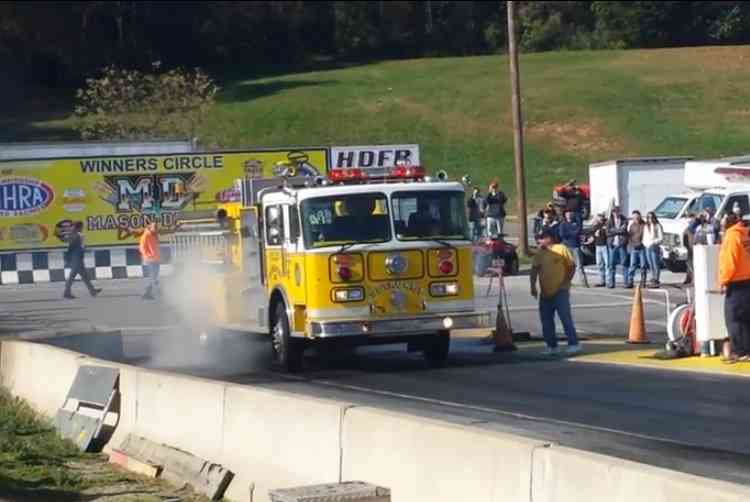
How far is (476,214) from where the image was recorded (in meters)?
38.2

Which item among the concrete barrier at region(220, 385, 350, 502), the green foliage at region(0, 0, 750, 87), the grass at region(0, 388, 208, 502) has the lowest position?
the grass at region(0, 388, 208, 502)

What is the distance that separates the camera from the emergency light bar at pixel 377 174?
1955 centimetres

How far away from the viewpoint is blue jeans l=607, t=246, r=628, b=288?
104 feet

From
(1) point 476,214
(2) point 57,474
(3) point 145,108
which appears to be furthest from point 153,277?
(3) point 145,108

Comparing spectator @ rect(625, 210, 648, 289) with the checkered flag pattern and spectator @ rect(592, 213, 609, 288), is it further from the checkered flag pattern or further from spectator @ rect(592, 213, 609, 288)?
the checkered flag pattern

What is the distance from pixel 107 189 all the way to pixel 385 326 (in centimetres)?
1957

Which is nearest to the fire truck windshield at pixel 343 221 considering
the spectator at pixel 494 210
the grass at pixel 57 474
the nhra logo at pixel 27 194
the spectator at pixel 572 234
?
the grass at pixel 57 474

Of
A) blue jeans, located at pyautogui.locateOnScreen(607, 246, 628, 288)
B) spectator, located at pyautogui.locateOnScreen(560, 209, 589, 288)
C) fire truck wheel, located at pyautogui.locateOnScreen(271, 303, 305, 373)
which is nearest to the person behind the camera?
fire truck wheel, located at pyautogui.locateOnScreen(271, 303, 305, 373)

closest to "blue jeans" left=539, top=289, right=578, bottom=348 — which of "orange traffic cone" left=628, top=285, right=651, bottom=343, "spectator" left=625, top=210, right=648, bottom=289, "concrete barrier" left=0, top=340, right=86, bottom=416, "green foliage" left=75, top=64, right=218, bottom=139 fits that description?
"orange traffic cone" left=628, top=285, right=651, bottom=343

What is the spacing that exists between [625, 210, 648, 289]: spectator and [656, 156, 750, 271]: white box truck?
2.20 meters

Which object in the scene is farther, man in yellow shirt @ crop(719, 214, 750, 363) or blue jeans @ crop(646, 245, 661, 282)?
blue jeans @ crop(646, 245, 661, 282)

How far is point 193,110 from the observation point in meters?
57.7

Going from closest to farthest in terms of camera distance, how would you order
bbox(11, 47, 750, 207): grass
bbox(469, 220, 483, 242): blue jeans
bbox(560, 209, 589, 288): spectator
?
bbox(560, 209, 589, 288): spectator
bbox(469, 220, 483, 242): blue jeans
bbox(11, 47, 750, 207): grass

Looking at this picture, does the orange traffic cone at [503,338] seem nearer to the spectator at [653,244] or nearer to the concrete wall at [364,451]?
the concrete wall at [364,451]
